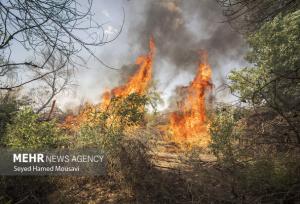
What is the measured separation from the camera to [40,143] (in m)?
10.3

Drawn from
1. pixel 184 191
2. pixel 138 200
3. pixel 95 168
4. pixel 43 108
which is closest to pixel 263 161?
pixel 184 191

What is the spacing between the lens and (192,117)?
1934cm

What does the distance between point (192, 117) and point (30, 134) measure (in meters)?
11.2

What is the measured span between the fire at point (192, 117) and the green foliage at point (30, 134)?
8796mm

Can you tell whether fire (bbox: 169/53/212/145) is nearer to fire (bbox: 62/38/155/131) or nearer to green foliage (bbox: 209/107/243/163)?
fire (bbox: 62/38/155/131)

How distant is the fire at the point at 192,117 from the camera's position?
60.7 feet

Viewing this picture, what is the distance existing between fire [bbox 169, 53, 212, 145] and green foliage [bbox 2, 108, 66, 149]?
346 inches

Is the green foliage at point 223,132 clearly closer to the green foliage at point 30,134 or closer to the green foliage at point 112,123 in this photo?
the green foliage at point 112,123

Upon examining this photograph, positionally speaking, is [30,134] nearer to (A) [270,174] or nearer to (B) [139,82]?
(A) [270,174]

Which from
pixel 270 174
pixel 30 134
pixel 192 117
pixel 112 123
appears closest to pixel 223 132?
pixel 112 123

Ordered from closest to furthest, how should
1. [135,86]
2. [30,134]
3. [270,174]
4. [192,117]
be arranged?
[270,174]
[30,134]
[192,117]
[135,86]

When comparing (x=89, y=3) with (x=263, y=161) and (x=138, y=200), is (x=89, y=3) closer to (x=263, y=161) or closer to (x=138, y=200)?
(x=263, y=161)

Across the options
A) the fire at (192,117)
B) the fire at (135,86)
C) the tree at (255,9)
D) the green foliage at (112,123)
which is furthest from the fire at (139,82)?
the tree at (255,9)

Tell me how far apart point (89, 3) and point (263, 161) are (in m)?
4.38
